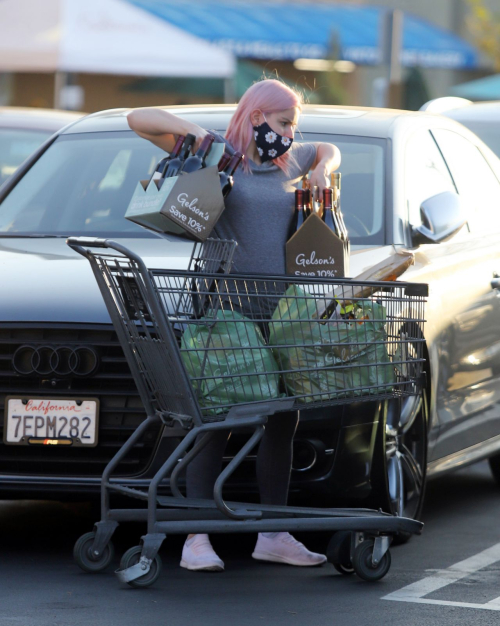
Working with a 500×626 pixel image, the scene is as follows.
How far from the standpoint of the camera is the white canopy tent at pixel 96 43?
1791 cm

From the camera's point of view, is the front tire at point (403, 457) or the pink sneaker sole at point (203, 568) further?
the front tire at point (403, 457)

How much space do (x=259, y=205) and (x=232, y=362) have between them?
730 mm

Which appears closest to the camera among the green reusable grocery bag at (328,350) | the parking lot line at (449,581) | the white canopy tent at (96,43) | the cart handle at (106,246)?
the cart handle at (106,246)

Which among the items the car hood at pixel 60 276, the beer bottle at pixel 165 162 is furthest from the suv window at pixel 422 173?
the beer bottle at pixel 165 162

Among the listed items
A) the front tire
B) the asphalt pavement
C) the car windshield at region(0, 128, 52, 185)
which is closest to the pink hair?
the front tire

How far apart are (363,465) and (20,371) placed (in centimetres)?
123

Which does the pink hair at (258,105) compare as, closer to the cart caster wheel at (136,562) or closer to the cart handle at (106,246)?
the cart handle at (106,246)

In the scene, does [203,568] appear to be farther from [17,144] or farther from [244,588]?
[17,144]

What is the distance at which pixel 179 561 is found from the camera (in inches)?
189

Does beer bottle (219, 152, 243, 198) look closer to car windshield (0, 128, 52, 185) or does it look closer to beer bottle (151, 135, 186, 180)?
beer bottle (151, 135, 186, 180)

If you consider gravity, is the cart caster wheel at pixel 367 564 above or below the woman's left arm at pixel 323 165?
below

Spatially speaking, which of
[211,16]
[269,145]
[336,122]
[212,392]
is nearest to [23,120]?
[336,122]

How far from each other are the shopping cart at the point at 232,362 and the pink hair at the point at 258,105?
0.44 m

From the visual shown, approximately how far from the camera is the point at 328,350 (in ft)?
13.8
